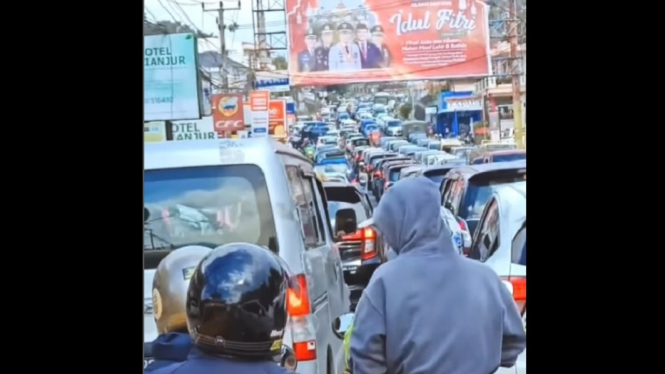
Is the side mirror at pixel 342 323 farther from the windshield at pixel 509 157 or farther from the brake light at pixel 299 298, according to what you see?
the windshield at pixel 509 157

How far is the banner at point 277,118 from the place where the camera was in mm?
2895

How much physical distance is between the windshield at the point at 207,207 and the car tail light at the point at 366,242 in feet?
1.02

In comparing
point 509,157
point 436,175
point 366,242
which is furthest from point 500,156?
point 366,242

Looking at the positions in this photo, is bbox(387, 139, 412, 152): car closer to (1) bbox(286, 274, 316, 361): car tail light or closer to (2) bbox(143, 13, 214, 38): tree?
(1) bbox(286, 274, 316, 361): car tail light

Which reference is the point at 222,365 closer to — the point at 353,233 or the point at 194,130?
the point at 353,233

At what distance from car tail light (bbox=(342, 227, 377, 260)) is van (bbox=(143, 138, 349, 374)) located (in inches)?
3.5

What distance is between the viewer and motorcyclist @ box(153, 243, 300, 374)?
280cm

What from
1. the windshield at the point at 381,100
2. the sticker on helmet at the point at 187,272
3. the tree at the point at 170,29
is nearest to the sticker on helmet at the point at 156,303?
the sticker on helmet at the point at 187,272

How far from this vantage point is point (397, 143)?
290 cm

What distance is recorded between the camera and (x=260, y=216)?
2.83m

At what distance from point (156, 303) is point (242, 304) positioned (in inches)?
13.3

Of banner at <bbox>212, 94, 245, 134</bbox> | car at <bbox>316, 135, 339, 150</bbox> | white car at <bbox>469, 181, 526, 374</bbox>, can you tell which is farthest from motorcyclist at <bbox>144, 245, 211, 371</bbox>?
white car at <bbox>469, 181, 526, 374</bbox>
